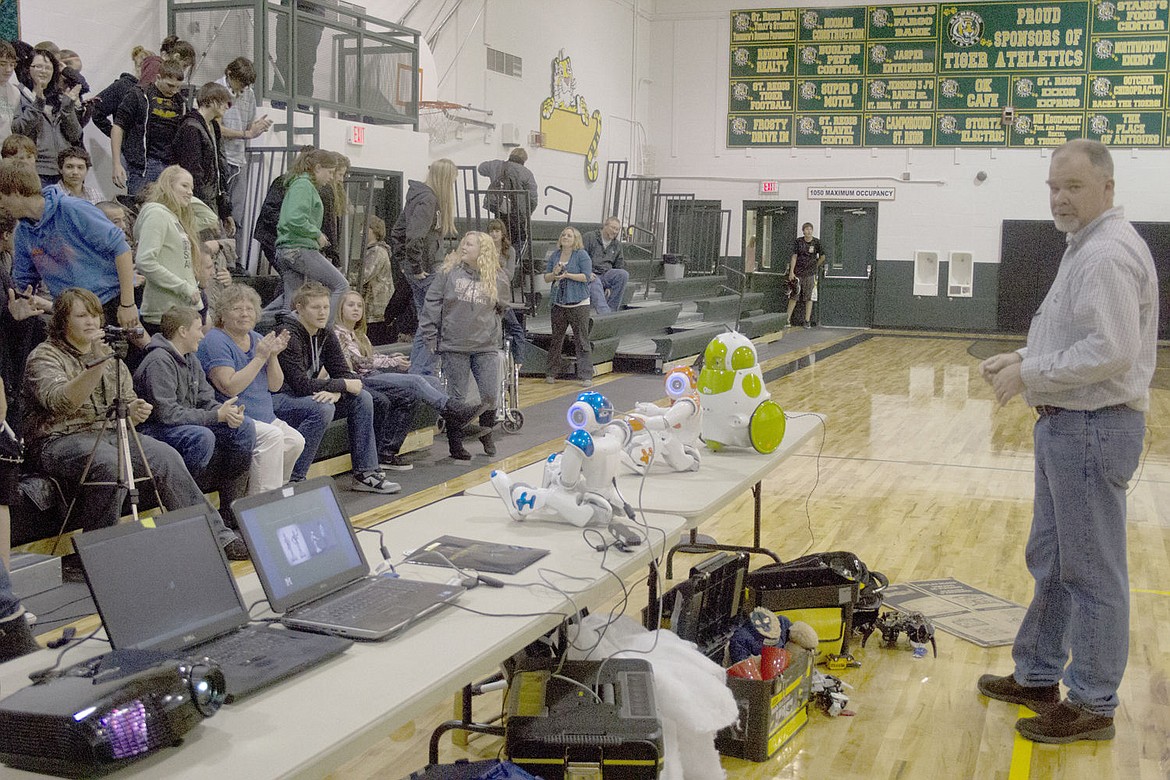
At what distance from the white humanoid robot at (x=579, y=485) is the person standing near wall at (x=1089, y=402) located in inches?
43.3

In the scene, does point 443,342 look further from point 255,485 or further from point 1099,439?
point 1099,439

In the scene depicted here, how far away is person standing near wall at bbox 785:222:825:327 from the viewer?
56.9 ft

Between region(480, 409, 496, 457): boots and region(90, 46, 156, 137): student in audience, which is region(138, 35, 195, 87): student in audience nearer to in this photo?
region(90, 46, 156, 137): student in audience

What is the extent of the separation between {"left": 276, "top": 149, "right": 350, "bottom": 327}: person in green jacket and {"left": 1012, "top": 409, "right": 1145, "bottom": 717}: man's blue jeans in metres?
4.97

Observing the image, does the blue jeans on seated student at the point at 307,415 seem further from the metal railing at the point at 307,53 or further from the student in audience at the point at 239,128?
the metal railing at the point at 307,53

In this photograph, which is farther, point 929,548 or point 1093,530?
point 929,548

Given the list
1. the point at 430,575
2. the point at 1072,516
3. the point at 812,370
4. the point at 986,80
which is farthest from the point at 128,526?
the point at 986,80

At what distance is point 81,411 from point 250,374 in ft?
2.83

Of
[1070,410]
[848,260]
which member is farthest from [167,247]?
[848,260]

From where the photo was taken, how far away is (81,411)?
4508 millimetres

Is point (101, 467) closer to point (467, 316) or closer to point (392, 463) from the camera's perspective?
point (392, 463)

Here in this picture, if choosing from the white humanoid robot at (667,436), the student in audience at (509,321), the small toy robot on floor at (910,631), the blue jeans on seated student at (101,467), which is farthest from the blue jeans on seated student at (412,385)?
the small toy robot on floor at (910,631)

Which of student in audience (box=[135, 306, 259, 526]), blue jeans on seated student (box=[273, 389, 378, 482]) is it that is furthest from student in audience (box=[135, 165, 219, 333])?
student in audience (box=[135, 306, 259, 526])

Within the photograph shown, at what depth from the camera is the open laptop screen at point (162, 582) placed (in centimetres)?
199
